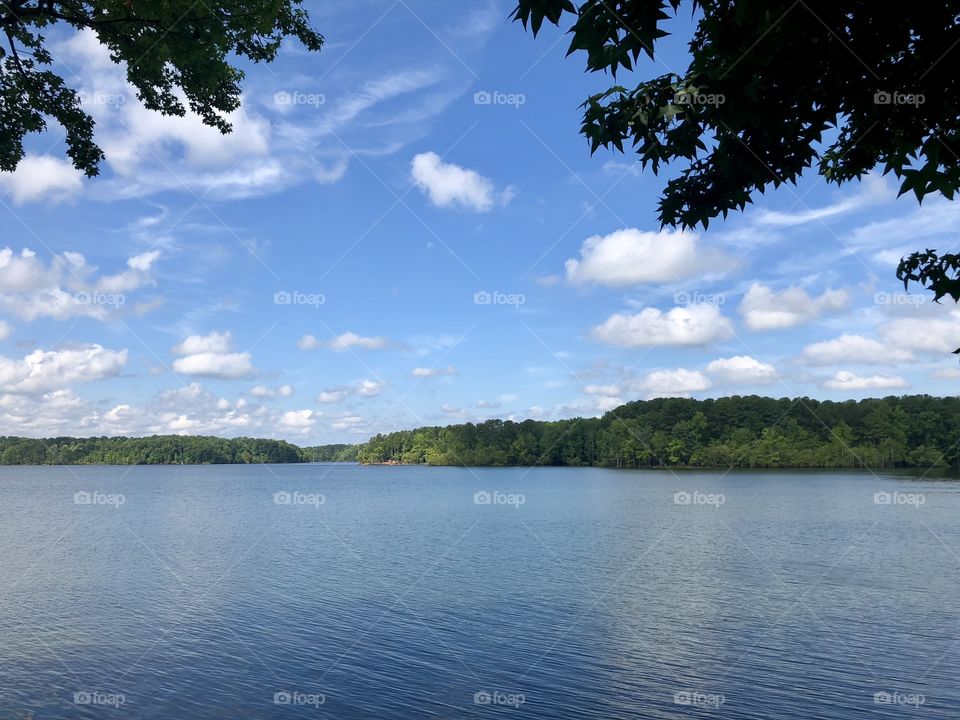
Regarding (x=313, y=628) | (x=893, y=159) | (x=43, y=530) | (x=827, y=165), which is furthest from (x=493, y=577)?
(x=43, y=530)

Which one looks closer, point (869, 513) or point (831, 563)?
point (831, 563)

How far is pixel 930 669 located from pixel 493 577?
1860 centimetres

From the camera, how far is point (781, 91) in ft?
20.2

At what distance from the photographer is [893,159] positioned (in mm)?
5957

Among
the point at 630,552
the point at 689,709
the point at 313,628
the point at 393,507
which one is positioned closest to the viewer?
the point at 689,709

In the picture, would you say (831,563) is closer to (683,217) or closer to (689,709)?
(689,709)
